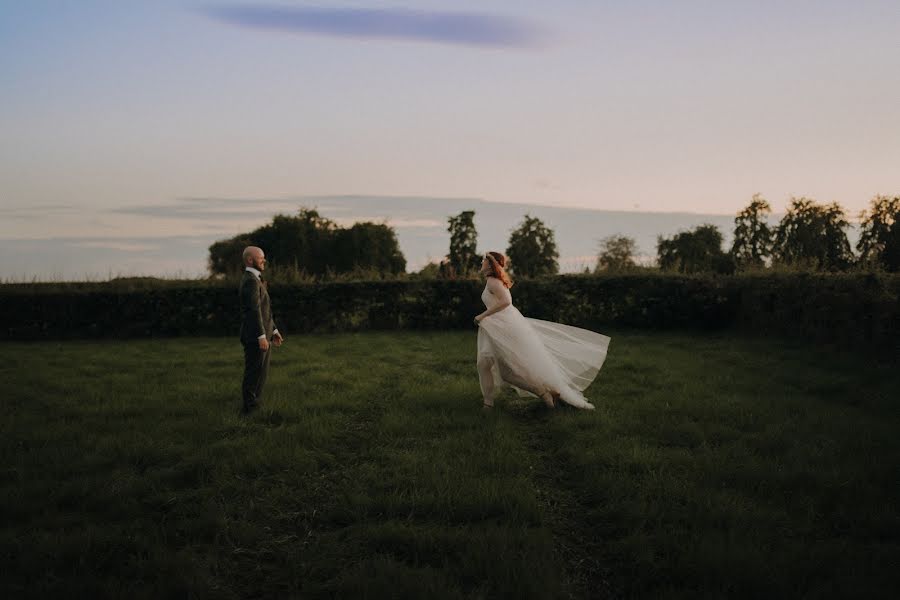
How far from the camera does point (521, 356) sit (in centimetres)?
869

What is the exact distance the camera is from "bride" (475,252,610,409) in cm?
872

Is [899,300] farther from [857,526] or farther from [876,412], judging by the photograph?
[857,526]

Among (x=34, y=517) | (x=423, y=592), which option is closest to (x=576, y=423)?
(x=423, y=592)

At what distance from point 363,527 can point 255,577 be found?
0.92 meters

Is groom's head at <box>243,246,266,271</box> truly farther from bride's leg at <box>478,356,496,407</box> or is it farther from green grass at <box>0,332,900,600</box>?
bride's leg at <box>478,356,496,407</box>

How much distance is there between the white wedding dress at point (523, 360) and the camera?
8711mm

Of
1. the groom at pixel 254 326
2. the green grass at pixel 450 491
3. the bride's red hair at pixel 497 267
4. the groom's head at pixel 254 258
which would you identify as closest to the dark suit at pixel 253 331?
the groom at pixel 254 326

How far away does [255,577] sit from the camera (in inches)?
169

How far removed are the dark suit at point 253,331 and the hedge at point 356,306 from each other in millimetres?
12555

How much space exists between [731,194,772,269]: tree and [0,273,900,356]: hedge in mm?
53297

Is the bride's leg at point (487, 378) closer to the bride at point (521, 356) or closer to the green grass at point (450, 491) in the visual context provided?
the bride at point (521, 356)

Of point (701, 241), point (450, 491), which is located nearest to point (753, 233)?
point (701, 241)

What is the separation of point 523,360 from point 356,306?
1325cm

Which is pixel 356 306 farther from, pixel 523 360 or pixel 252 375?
pixel 523 360
